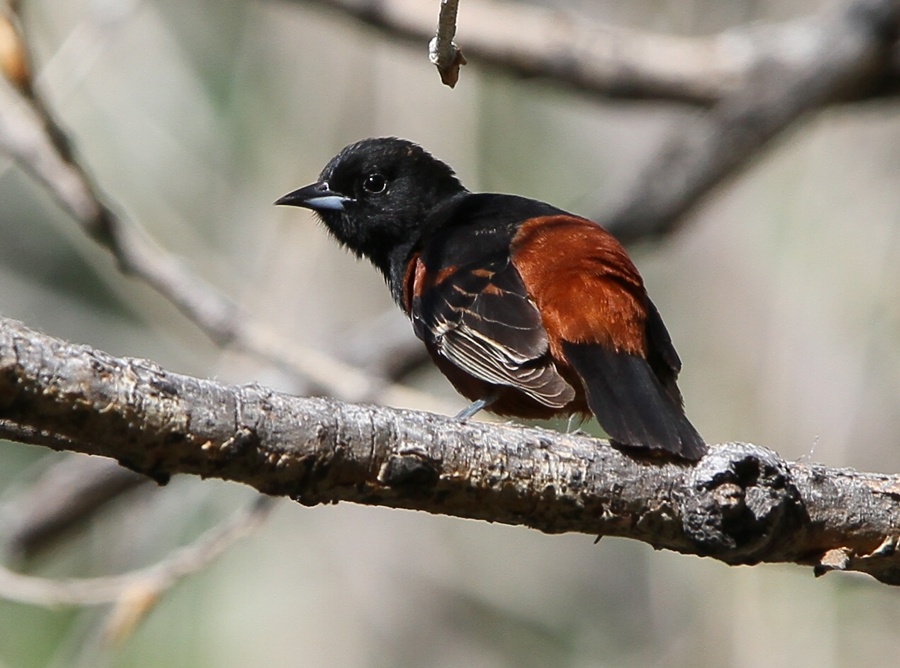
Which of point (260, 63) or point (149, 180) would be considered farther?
point (260, 63)

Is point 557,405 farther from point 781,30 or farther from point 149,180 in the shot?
point 149,180

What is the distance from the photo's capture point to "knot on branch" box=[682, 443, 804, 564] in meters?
2.54

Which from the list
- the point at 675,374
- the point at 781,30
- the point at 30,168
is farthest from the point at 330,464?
the point at 781,30

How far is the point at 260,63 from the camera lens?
7691mm

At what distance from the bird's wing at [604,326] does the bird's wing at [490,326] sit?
54mm

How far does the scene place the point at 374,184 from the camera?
4.84m

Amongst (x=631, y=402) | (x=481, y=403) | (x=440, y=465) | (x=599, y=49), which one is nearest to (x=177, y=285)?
(x=481, y=403)

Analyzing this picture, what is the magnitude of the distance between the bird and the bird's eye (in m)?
0.07

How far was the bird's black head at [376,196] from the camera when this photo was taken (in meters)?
4.79

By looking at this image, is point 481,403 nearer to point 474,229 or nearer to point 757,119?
point 474,229

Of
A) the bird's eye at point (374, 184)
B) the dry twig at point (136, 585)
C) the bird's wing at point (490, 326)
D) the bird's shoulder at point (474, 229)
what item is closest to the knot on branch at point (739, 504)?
the bird's wing at point (490, 326)

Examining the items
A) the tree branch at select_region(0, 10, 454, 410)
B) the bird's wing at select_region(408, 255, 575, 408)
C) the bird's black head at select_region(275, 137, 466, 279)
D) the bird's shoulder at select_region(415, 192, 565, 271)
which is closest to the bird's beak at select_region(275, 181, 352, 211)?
the bird's black head at select_region(275, 137, 466, 279)

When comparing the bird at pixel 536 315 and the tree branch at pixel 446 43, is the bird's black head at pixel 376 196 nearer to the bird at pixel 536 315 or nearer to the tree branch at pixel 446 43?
the bird at pixel 536 315

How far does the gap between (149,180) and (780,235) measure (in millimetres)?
3799
